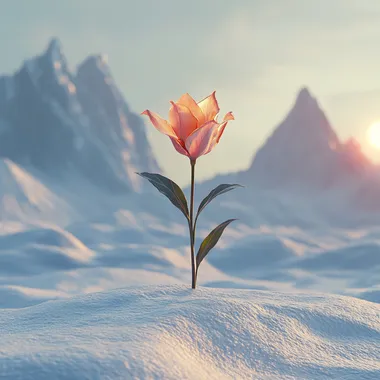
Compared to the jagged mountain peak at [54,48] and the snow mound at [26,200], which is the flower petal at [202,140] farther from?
the jagged mountain peak at [54,48]

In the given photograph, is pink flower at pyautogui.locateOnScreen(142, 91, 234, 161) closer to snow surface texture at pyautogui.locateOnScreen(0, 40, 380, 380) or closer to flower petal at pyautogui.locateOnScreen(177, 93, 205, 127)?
flower petal at pyautogui.locateOnScreen(177, 93, 205, 127)

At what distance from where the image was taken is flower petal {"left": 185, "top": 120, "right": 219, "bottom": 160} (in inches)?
101

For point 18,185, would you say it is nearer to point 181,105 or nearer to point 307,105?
point 307,105

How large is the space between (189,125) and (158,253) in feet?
36.2

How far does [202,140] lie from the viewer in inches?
103

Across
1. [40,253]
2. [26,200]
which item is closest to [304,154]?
[26,200]

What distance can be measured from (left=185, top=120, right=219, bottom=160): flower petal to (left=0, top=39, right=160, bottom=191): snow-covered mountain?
2451 centimetres

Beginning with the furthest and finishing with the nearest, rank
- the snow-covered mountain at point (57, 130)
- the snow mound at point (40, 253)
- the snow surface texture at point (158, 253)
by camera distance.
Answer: the snow-covered mountain at point (57, 130) < the snow mound at point (40, 253) < the snow surface texture at point (158, 253)

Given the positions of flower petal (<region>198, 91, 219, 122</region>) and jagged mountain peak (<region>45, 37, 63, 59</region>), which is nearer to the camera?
flower petal (<region>198, 91, 219, 122</region>)

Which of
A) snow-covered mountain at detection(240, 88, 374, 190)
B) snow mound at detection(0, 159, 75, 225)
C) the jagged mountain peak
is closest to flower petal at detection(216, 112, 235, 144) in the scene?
snow mound at detection(0, 159, 75, 225)

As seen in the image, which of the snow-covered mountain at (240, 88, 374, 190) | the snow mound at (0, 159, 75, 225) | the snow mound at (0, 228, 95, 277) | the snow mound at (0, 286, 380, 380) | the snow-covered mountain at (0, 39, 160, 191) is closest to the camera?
the snow mound at (0, 286, 380, 380)

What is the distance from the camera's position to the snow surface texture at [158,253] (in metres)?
1.96

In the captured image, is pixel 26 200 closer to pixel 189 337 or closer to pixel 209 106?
pixel 209 106

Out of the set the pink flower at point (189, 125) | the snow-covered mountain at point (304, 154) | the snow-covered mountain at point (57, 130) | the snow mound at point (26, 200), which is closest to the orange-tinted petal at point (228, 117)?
the pink flower at point (189, 125)
